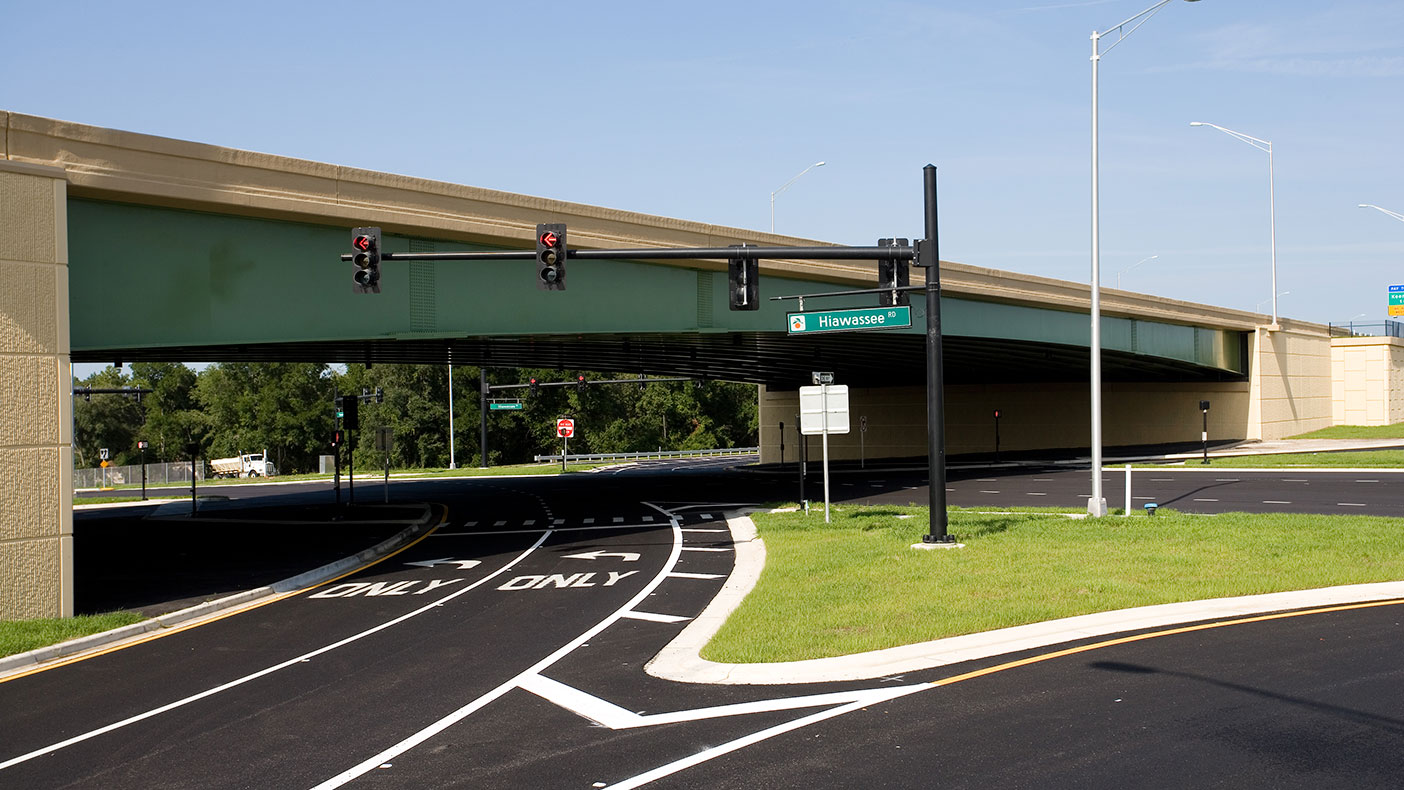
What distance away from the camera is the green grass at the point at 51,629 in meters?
12.9

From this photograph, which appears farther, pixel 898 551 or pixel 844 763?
pixel 898 551

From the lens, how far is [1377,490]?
93.2ft

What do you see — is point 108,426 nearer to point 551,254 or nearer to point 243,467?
point 243,467

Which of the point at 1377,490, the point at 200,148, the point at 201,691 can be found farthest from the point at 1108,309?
the point at 201,691

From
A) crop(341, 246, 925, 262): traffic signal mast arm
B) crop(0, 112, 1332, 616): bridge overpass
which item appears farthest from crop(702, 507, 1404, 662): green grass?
crop(0, 112, 1332, 616): bridge overpass

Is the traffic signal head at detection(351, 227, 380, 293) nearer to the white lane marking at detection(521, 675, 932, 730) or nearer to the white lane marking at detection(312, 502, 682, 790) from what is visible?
the white lane marking at detection(312, 502, 682, 790)

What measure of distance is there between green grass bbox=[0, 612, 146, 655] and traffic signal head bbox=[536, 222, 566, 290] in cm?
763

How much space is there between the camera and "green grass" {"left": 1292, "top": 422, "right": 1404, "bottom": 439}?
54500mm

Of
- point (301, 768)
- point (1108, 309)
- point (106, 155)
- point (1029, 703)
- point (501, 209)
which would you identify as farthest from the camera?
point (1108, 309)

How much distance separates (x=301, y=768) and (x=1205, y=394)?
57.5 metres

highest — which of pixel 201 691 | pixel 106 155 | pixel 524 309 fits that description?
pixel 106 155

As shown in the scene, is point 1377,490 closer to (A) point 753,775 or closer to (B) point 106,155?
(A) point 753,775

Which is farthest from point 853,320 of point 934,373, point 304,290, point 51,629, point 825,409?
point 51,629

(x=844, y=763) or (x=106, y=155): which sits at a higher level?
(x=106, y=155)
